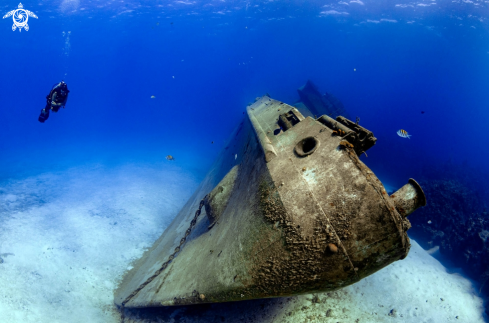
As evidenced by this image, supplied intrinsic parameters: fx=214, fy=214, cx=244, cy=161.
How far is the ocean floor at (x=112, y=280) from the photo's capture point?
159 inches

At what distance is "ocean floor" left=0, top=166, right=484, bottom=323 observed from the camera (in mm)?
4051

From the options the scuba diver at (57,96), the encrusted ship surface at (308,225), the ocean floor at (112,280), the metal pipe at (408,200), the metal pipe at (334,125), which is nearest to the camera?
the encrusted ship surface at (308,225)

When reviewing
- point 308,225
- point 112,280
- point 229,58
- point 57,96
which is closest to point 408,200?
point 308,225

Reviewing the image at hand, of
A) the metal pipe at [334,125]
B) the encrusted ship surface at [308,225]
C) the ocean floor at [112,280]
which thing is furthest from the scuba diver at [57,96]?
the metal pipe at [334,125]

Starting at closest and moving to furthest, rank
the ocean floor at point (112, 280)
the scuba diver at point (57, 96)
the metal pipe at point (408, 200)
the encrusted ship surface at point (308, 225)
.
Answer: the encrusted ship surface at point (308, 225)
the metal pipe at point (408, 200)
the ocean floor at point (112, 280)
the scuba diver at point (57, 96)

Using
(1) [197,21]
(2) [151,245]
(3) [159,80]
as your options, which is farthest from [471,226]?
(3) [159,80]

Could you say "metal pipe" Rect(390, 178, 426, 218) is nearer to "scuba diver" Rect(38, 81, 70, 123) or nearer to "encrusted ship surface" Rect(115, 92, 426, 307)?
"encrusted ship surface" Rect(115, 92, 426, 307)

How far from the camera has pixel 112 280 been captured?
592 centimetres

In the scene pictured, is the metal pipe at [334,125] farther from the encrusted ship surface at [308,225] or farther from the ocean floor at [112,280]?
the ocean floor at [112,280]

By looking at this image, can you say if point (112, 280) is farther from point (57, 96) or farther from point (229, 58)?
point (229, 58)

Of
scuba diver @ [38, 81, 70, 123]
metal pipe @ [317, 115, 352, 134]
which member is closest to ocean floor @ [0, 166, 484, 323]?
metal pipe @ [317, 115, 352, 134]

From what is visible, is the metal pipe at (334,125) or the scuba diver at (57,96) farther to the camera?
the scuba diver at (57,96)

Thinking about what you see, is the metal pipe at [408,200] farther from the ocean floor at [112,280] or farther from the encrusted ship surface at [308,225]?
the ocean floor at [112,280]

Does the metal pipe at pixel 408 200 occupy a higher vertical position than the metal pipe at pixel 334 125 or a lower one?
lower
